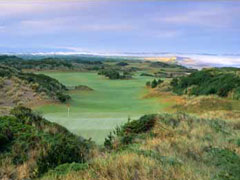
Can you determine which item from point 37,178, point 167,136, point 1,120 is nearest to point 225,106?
point 167,136

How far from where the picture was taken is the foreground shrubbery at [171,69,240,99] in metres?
26.0

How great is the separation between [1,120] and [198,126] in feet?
18.8

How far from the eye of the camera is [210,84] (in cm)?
2939

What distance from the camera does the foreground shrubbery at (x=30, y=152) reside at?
5328mm

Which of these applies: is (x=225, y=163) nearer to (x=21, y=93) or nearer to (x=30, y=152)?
(x=30, y=152)

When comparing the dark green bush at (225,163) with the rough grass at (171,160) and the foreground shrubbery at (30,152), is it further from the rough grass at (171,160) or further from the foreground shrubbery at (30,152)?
the foreground shrubbery at (30,152)

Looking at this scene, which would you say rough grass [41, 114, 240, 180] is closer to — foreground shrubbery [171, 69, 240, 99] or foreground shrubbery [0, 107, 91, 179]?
foreground shrubbery [0, 107, 91, 179]

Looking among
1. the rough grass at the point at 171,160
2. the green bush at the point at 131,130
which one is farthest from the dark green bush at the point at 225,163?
the green bush at the point at 131,130

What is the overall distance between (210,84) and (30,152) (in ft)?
83.0

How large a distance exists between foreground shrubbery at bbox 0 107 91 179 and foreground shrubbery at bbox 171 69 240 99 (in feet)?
65.5

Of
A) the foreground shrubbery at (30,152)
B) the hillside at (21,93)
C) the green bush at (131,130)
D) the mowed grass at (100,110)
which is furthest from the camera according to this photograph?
the hillside at (21,93)

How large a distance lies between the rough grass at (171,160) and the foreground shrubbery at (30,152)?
0.57 m

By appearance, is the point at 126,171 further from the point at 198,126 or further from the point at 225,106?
the point at 225,106

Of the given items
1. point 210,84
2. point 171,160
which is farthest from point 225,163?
point 210,84
